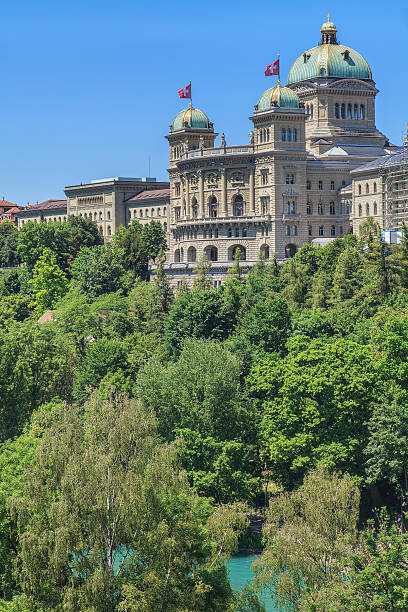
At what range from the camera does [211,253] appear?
159250mm

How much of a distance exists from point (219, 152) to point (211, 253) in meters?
14.1

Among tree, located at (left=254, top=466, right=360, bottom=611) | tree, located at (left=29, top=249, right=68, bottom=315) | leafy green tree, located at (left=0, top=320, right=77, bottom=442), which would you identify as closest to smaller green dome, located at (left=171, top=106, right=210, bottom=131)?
tree, located at (left=29, top=249, right=68, bottom=315)

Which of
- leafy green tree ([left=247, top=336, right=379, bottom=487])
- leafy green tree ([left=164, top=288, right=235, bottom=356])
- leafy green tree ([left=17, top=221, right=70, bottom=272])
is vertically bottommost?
leafy green tree ([left=247, top=336, right=379, bottom=487])

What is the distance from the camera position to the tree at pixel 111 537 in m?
44.2

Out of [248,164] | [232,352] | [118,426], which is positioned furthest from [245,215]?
[118,426]

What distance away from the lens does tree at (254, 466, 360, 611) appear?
46.6 m

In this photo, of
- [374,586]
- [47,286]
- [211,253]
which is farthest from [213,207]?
[374,586]

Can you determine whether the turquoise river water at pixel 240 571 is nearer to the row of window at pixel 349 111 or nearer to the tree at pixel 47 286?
the tree at pixel 47 286

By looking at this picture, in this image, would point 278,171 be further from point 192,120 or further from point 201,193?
point 192,120

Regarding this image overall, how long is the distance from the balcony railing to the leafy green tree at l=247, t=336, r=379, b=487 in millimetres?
82682

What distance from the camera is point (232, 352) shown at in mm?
88125

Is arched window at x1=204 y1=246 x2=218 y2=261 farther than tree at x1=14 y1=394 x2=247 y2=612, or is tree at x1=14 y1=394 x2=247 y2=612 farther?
arched window at x1=204 y1=246 x2=218 y2=261

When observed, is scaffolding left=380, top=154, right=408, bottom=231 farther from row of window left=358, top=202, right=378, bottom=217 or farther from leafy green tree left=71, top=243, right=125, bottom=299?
leafy green tree left=71, top=243, right=125, bottom=299

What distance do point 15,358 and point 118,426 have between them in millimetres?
30268
